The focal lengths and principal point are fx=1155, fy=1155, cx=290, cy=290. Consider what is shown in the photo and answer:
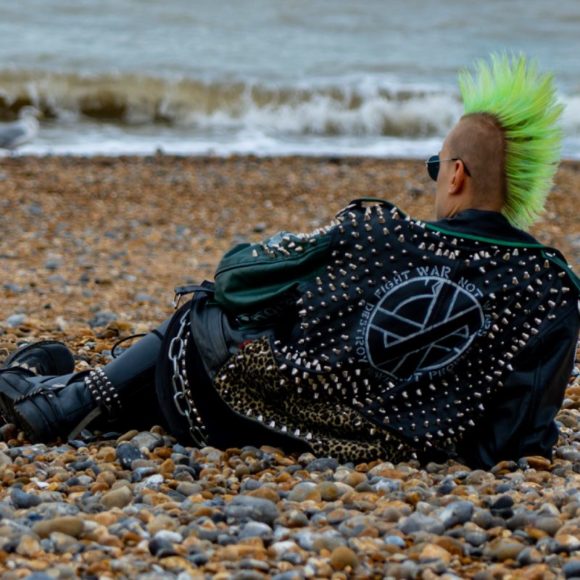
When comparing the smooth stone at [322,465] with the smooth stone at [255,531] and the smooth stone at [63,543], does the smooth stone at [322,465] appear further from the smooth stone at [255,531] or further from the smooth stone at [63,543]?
the smooth stone at [63,543]

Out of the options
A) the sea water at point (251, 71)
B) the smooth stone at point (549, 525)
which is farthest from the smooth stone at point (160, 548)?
the sea water at point (251, 71)

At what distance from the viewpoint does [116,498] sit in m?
3.16

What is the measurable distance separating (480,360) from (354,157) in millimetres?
9398

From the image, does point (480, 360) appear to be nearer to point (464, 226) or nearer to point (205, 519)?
point (464, 226)

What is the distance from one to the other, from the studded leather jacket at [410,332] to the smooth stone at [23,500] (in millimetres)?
668

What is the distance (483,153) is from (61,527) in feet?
5.38

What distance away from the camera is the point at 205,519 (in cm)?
297

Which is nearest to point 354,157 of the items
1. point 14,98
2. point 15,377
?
point 14,98

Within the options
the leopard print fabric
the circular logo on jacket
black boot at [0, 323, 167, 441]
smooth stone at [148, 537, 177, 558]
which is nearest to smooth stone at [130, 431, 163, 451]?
black boot at [0, 323, 167, 441]

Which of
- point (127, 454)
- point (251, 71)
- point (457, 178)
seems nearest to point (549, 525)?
point (457, 178)

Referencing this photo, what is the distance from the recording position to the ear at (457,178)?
11.4 feet

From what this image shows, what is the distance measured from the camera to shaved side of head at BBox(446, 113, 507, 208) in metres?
3.47

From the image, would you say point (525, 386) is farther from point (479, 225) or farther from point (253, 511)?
point (253, 511)

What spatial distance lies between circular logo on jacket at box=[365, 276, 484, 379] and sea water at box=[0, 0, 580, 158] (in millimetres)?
9804
